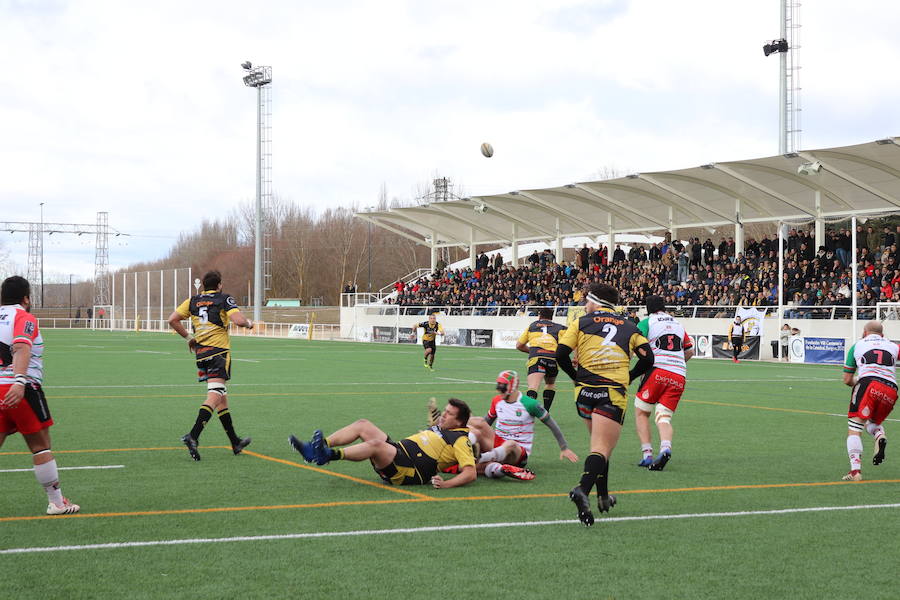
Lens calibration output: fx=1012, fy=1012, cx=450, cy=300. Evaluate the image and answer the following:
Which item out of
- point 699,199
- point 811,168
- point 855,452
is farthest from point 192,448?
point 699,199

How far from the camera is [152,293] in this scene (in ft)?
243

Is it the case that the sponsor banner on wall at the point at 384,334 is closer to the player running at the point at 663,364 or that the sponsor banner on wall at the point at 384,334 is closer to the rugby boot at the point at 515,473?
the player running at the point at 663,364

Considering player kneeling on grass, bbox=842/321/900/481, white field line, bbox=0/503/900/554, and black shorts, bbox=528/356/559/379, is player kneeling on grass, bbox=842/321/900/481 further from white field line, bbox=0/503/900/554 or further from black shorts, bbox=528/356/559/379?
black shorts, bbox=528/356/559/379

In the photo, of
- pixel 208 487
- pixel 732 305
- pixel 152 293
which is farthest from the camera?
pixel 152 293

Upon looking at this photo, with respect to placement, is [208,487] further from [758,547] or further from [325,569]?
[758,547]

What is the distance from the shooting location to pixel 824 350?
3419 cm

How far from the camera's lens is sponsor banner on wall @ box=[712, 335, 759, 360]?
36.5 m

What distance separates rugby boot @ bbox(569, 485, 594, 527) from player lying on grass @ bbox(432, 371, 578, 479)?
2.39m

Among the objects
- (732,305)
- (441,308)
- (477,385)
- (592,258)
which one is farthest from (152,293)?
(477,385)

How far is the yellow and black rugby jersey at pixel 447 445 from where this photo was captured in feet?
30.3

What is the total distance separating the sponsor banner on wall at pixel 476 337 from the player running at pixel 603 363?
130ft

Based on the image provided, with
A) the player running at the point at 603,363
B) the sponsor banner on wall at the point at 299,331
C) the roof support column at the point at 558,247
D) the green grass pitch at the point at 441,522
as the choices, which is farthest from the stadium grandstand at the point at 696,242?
the player running at the point at 603,363

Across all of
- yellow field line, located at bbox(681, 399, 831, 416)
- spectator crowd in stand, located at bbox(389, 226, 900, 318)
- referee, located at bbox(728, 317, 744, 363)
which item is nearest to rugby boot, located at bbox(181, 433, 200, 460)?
yellow field line, located at bbox(681, 399, 831, 416)

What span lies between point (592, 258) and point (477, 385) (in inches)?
1161
